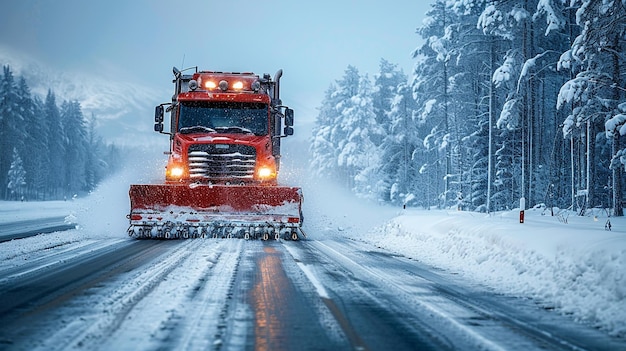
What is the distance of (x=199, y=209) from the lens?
13.2 metres

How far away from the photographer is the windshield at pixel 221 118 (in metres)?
14.4

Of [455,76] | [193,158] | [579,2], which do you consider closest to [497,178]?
[455,76]

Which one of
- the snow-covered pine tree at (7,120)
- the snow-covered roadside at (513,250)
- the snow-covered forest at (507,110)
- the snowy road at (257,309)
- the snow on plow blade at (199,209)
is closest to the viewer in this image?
the snowy road at (257,309)

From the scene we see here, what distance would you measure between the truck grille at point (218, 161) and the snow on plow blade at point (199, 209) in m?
0.75

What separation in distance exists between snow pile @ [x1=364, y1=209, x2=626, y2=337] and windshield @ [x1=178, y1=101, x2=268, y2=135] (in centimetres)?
477

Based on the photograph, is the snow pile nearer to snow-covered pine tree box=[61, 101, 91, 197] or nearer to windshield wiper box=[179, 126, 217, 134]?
windshield wiper box=[179, 126, 217, 134]

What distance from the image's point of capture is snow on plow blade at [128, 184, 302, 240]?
1312cm

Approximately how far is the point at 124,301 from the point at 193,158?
8.42 m

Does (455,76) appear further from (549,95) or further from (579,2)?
(579,2)

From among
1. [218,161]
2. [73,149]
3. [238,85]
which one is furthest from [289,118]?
[73,149]

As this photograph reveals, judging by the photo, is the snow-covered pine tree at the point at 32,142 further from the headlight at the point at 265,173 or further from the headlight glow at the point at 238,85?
the headlight at the point at 265,173

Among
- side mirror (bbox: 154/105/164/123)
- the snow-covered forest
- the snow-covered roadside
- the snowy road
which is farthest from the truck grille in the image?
the snow-covered forest

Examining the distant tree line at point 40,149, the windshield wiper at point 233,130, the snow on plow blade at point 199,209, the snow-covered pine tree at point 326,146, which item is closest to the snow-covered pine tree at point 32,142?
the distant tree line at point 40,149

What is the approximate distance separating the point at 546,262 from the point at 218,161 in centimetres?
833
